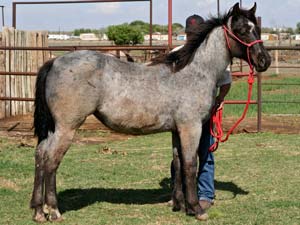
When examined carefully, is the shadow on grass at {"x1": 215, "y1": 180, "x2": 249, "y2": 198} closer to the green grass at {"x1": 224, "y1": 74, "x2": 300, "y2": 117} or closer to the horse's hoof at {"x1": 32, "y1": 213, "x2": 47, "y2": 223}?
the horse's hoof at {"x1": 32, "y1": 213, "x2": 47, "y2": 223}

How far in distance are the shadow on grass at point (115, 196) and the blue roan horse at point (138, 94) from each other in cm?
55

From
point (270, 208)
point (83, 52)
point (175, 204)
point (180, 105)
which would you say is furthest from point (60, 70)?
point (270, 208)

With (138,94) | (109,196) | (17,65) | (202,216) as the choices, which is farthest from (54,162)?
(17,65)

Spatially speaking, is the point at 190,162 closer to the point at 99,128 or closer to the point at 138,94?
the point at 138,94

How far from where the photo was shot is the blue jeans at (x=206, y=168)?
6168 millimetres

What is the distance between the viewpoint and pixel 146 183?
23.6ft

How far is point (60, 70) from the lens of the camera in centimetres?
541

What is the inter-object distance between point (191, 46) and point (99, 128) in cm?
605

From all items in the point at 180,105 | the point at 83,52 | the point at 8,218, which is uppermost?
the point at 83,52

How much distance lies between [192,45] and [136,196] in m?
1.82

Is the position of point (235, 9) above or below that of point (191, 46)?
above

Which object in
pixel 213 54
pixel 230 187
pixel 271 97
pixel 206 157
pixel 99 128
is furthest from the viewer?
pixel 271 97

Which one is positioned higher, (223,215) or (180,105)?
(180,105)

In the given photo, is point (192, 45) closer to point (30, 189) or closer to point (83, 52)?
point (83, 52)
